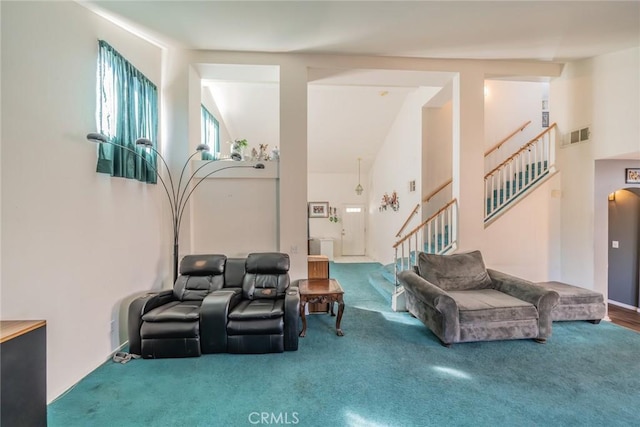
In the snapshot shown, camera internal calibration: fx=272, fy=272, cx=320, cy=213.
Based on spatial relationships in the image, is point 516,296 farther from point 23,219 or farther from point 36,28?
point 36,28

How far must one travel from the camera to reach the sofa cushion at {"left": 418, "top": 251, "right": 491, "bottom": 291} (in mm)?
3617

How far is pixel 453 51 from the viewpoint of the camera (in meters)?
3.82

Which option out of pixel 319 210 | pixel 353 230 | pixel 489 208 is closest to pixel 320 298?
pixel 489 208

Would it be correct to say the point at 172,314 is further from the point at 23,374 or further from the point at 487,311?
the point at 487,311

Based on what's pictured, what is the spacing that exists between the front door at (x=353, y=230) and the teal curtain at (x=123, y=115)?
6607 millimetres

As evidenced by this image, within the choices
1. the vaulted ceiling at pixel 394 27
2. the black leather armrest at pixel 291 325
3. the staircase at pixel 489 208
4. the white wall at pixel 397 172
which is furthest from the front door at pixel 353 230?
the black leather armrest at pixel 291 325

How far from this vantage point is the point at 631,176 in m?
3.92

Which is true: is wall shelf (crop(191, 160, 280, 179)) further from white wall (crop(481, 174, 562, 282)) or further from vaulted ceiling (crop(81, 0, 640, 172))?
white wall (crop(481, 174, 562, 282))

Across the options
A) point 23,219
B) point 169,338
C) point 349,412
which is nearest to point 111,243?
point 23,219

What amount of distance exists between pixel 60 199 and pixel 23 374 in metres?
1.35

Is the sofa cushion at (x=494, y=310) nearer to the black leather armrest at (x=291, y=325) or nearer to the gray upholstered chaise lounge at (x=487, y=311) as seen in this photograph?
the gray upholstered chaise lounge at (x=487, y=311)

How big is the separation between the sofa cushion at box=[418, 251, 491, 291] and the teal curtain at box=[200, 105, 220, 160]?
14.1 ft

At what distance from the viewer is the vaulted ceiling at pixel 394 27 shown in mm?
2836

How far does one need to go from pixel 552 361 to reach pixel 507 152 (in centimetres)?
450
